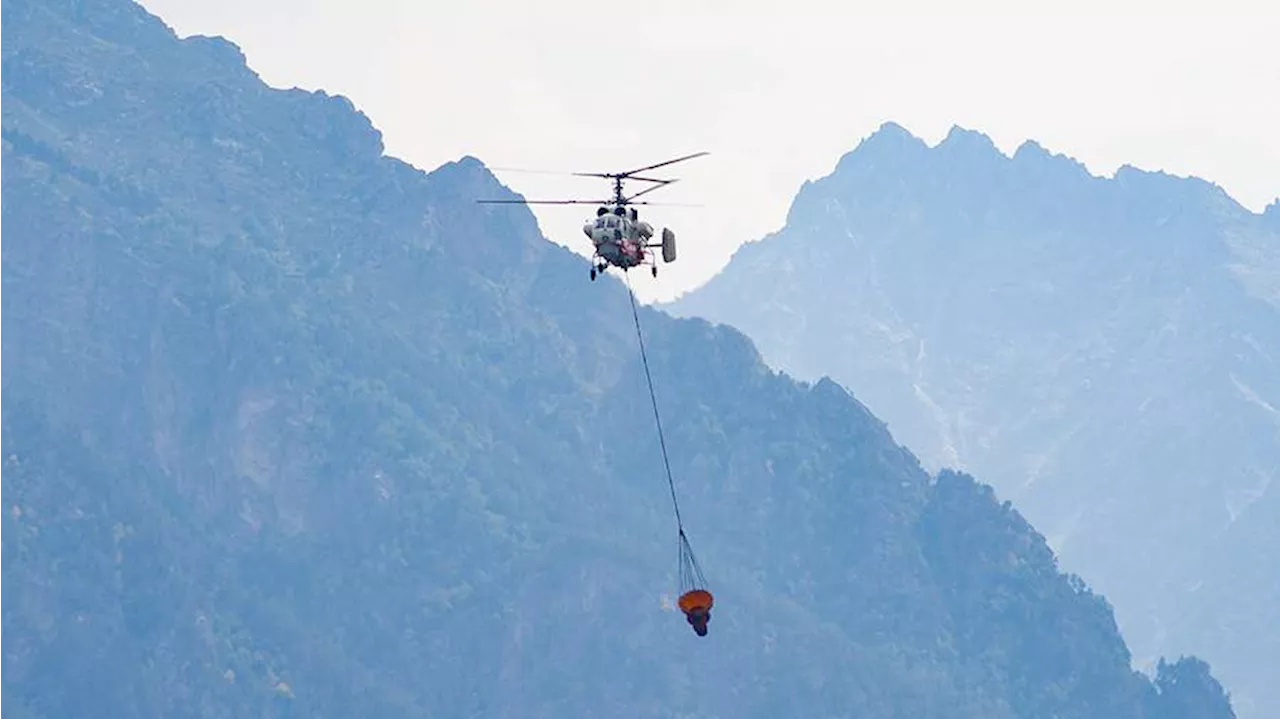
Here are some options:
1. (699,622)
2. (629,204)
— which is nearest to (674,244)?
(629,204)

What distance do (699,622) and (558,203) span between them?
29.0 m

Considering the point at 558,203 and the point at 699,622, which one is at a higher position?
the point at 558,203

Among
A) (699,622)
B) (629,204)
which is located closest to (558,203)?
(629,204)

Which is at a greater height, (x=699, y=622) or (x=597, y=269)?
(x=597, y=269)

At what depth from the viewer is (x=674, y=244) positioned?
7717 inches

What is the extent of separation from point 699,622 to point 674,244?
80.9 feet

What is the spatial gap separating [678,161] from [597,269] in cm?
1474

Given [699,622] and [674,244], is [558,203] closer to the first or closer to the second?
[674,244]

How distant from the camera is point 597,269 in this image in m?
195

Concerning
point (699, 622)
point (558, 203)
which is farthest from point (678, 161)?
point (699, 622)

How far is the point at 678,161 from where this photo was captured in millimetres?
183000

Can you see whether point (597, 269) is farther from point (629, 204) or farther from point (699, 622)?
point (699, 622)

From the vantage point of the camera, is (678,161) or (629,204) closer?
(678,161)

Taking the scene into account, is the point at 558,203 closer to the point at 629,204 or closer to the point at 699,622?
the point at 629,204
